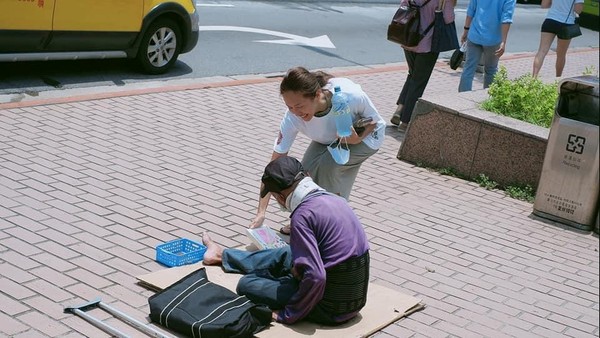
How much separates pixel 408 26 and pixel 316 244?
5407 mm

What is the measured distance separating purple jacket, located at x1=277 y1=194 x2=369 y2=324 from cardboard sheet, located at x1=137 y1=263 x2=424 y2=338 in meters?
0.11

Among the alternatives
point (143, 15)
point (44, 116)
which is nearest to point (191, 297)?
point (44, 116)

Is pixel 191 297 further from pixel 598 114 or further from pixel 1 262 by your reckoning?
pixel 598 114

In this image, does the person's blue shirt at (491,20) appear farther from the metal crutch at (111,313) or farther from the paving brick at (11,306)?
the paving brick at (11,306)

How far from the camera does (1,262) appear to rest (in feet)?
19.1

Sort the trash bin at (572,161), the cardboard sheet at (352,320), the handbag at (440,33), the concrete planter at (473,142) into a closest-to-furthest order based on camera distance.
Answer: the cardboard sheet at (352,320)
the trash bin at (572,161)
the concrete planter at (473,142)
the handbag at (440,33)

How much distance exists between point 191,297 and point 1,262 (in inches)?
54.5

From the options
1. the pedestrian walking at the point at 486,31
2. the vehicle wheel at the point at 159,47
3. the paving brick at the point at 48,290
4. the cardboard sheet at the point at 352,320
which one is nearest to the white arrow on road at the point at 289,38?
the vehicle wheel at the point at 159,47

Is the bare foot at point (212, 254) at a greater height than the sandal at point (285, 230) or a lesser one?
greater

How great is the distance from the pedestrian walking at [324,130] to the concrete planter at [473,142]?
2500 millimetres

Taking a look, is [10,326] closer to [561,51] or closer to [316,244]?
[316,244]

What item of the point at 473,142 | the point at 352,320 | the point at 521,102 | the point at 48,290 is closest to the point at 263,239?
the point at 352,320

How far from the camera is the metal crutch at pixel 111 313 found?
502 centimetres

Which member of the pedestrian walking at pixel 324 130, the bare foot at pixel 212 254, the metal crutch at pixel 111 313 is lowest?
the metal crutch at pixel 111 313
